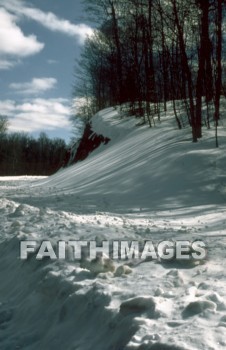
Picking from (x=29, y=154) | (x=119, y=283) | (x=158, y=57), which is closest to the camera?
(x=119, y=283)

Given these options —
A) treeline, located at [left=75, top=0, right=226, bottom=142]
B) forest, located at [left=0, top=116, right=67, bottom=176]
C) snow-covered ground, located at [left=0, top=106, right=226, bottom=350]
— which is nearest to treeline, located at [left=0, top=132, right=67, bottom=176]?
forest, located at [left=0, top=116, right=67, bottom=176]

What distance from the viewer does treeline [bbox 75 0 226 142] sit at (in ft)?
40.4

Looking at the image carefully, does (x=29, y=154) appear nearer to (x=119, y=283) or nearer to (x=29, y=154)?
(x=29, y=154)

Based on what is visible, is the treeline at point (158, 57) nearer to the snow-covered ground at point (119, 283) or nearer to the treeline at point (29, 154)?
the snow-covered ground at point (119, 283)

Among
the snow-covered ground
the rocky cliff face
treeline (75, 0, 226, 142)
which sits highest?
treeline (75, 0, 226, 142)

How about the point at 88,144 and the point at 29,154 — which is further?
the point at 29,154

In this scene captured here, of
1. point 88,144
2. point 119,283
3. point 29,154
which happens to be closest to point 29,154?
point 29,154

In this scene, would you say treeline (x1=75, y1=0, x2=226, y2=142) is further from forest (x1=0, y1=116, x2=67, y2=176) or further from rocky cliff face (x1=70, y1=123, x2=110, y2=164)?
forest (x1=0, y1=116, x2=67, y2=176)

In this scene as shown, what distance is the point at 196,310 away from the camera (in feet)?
9.43

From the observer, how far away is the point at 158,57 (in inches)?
808

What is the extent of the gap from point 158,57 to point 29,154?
200ft

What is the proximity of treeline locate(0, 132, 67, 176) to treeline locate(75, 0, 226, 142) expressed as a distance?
107ft

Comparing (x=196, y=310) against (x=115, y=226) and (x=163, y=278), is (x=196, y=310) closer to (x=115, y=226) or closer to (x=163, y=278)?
(x=163, y=278)

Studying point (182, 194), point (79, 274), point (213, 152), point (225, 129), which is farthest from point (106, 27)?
point (79, 274)
